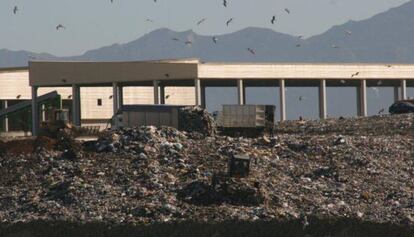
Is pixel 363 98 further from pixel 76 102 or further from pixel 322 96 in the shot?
pixel 76 102

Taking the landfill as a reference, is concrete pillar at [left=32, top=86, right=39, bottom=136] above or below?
above

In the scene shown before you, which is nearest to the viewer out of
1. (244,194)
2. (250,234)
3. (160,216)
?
(250,234)

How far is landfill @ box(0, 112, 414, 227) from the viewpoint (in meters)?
26.8

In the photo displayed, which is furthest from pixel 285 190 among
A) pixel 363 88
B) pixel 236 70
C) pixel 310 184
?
pixel 363 88

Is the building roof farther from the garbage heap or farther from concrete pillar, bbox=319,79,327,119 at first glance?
the garbage heap

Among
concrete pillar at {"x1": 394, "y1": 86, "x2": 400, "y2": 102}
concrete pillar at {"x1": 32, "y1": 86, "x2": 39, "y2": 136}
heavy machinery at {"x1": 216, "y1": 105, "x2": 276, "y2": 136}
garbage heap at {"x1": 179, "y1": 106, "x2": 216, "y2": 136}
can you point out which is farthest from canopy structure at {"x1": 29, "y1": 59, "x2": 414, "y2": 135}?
garbage heap at {"x1": 179, "y1": 106, "x2": 216, "y2": 136}

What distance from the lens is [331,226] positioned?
2227cm

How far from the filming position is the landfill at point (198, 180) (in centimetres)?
2678

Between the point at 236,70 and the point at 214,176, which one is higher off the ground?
the point at 236,70

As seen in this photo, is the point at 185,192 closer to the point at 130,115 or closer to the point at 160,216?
the point at 160,216

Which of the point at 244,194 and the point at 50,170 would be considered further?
the point at 50,170

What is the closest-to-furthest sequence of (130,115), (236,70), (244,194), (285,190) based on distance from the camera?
1. (244,194)
2. (285,190)
3. (130,115)
4. (236,70)

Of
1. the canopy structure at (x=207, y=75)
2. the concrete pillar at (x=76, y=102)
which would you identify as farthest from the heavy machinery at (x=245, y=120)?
the concrete pillar at (x=76, y=102)

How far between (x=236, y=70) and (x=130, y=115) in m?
27.1
